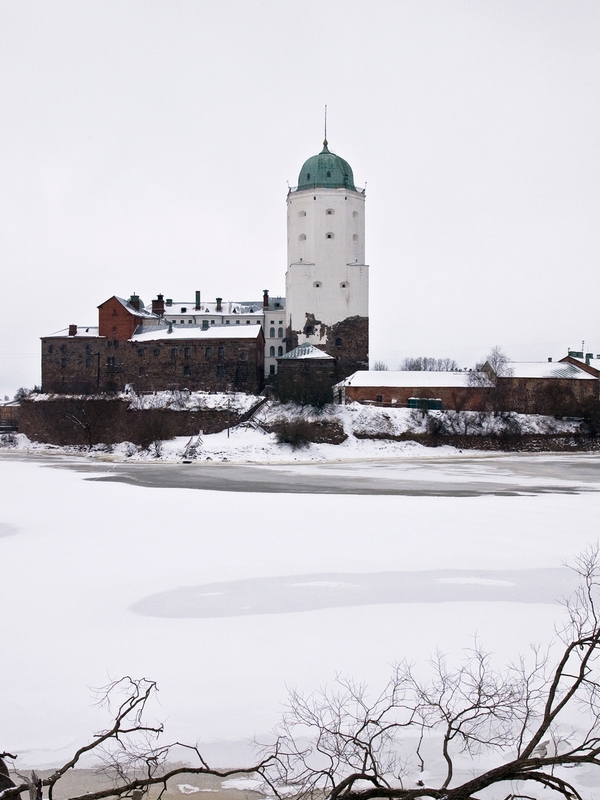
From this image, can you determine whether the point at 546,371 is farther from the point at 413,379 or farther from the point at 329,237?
the point at 329,237

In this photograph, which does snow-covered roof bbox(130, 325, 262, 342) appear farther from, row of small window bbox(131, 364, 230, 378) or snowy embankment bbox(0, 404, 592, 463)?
snowy embankment bbox(0, 404, 592, 463)

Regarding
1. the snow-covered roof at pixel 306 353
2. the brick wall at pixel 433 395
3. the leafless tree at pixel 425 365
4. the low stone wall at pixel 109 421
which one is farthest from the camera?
the leafless tree at pixel 425 365

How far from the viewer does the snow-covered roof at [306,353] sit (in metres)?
42.6

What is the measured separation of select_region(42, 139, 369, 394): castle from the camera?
44656mm

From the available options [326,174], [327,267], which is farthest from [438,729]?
[326,174]

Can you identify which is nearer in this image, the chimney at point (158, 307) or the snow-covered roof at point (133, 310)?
the snow-covered roof at point (133, 310)

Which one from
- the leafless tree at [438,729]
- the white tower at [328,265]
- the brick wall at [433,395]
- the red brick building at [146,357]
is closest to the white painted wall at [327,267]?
the white tower at [328,265]

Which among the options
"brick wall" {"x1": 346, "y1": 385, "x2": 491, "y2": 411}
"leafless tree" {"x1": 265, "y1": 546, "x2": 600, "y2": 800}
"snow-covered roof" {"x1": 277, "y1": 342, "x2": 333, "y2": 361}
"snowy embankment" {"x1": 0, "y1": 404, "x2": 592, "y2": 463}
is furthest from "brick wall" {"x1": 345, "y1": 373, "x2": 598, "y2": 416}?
"leafless tree" {"x1": 265, "y1": 546, "x2": 600, "y2": 800}

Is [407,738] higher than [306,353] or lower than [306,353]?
lower

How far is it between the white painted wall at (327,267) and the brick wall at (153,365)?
4266mm

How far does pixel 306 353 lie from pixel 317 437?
7.15 metres

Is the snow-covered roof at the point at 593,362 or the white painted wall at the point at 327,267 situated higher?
the white painted wall at the point at 327,267

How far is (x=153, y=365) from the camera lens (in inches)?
1775

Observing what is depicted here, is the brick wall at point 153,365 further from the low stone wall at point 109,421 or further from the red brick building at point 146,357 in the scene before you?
the low stone wall at point 109,421
